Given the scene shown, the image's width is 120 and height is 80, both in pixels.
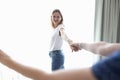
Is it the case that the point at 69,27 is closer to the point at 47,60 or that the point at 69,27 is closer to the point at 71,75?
the point at 47,60

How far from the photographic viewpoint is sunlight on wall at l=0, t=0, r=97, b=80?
105 inches

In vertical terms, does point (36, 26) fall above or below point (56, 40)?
above

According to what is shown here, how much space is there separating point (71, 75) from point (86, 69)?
0.04m

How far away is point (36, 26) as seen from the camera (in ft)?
9.18

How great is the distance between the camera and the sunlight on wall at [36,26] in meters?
2.68

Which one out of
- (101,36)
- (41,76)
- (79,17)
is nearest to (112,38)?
(101,36)

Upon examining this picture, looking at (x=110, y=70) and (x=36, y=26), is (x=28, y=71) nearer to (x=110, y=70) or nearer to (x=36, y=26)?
(x=110, y=70)

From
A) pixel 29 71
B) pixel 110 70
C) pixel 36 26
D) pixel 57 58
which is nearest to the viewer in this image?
pixel 110 70

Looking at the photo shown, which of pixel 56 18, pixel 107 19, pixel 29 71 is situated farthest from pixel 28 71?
pixel 107 19

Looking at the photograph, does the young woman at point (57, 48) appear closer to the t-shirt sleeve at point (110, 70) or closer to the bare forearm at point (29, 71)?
the bare forearm at point (29, 71)

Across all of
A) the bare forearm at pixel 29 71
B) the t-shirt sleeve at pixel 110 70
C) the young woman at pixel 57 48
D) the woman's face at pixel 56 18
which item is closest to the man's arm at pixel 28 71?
the bare forearm at pixel 29 71

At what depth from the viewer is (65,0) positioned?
291 cm

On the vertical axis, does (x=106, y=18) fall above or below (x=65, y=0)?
below

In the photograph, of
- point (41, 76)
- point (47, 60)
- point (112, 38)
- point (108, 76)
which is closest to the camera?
point (108, 76)
